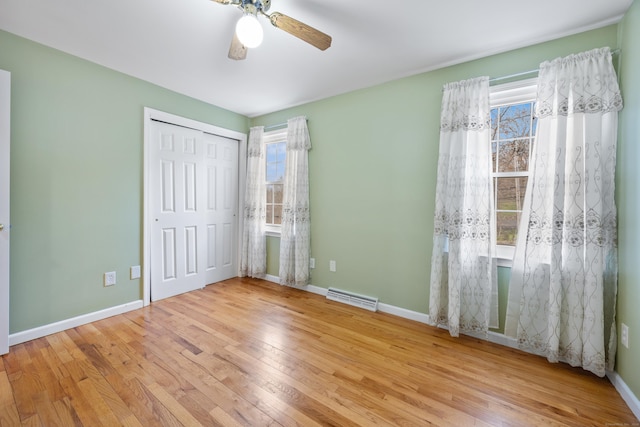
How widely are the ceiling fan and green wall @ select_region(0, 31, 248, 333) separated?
1.70m

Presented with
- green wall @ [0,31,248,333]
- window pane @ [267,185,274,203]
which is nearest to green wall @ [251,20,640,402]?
window pane @ [267,185,274,203]

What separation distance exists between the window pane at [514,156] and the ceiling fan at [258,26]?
1.74 meters

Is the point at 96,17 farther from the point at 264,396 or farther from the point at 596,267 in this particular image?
the point at 596,267

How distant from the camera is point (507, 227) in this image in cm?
224

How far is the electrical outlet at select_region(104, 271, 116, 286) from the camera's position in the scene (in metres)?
2.58

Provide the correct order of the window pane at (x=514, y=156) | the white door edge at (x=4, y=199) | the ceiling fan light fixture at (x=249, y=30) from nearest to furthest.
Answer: the ceiling fan light fixture at (x=249, y=30) < the white door edge at (x=4, y=199) < the window pane at (x=514, y=156)

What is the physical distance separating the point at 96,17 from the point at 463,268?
340cm

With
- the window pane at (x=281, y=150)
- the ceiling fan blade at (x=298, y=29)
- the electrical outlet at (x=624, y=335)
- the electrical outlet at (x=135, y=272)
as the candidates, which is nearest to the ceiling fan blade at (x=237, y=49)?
the ceiling fan blade at (x=298, y=29)

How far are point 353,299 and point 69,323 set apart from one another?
2.70 metres

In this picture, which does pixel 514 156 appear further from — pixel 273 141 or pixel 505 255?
pixel 273 141

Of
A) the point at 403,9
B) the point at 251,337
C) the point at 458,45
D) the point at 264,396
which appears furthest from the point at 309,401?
the point at 458,45

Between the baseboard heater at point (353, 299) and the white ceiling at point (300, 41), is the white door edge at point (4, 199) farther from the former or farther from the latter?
the baseboard heater at point (353, 299)

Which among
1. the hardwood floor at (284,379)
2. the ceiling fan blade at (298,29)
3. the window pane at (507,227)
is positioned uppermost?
the ceiling fan blade at (298,29)

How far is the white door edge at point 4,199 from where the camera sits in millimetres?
1898
